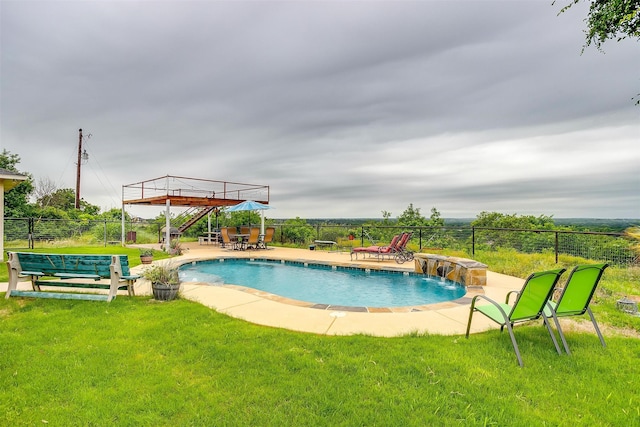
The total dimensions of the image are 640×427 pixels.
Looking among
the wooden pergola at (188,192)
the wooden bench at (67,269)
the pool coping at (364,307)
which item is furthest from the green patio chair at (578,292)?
the wooden pergola at (188,192)

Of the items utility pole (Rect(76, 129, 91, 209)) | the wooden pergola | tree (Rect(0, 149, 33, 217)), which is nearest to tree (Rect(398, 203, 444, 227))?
the wooden pergola

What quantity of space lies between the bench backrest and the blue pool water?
8.74 feet

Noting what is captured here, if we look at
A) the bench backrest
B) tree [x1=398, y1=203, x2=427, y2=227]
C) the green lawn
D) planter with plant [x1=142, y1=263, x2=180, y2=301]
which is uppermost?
tree [x1=398, y1=203, x2=427, y2=227]

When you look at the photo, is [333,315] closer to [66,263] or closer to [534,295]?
[534,295]

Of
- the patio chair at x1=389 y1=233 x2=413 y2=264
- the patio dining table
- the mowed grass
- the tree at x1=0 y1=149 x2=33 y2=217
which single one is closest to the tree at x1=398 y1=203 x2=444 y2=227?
the patio chair at x1=389 y1=233 x2=413 y2=264

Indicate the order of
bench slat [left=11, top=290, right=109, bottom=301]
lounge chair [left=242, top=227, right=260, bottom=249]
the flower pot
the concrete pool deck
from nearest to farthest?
1. the concrete pool deck
2. bench slat [left=11, top=290, right=109, bottom=301]
3. the flower pot
4. lounge chair [left=242, top=227, right=260, bottom=249]

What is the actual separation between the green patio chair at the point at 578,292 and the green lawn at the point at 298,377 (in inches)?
13.2

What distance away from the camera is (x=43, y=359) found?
2621 millimetres

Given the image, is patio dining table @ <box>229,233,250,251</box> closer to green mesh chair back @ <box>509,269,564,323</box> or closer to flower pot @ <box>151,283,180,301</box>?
flower pot @ <box>151,283,180,301</box>

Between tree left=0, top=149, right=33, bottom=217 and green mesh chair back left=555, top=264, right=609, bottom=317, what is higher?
tree left=0, top=149, right=33, bottom=217

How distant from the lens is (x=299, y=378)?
2.30m

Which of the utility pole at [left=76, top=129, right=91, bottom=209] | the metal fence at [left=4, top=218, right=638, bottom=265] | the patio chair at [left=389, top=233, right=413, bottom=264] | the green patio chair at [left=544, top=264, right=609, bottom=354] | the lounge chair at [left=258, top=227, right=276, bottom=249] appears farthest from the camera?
the utility pole at [left=76, top=129, right=91, bottom=209]

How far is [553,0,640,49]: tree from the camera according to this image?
5194mm

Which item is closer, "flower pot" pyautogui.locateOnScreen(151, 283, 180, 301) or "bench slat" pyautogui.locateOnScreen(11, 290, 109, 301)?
"bench slat" pyautogui.locateOnScreen(11, 290, 109, 301)
